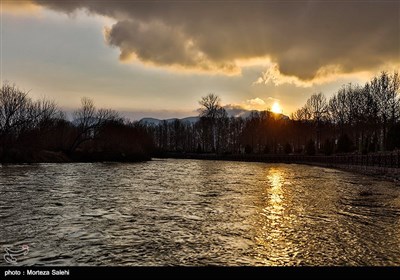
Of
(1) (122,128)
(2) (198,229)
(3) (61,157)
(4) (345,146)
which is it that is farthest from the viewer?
(1) (122,128)

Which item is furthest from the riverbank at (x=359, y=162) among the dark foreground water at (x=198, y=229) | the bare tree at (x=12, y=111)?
the bare tree at (x=12, y=111)

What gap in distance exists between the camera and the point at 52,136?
2862 inches

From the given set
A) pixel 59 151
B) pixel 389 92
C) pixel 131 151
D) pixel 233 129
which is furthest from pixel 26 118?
pixel 233 129

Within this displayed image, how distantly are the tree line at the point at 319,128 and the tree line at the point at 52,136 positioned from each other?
44039 millimetres

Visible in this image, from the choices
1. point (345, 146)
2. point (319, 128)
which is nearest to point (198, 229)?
point (345, 146)

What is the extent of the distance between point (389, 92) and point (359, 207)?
190ft

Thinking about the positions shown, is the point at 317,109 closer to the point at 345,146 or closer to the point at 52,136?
the point at 345,146

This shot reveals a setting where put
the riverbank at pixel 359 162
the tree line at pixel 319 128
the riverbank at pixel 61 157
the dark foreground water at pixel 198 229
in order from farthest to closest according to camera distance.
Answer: the tree line at pixel 319 128 < the riverbank at pixel 61 157 < the riverbank at pixel 359 162 < the dark foreground water at pixel 198 229

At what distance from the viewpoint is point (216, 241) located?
1056 cm

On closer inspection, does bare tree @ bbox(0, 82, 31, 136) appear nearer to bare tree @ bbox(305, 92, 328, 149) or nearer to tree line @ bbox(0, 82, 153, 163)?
tree line @ bbox(0, 82, 153, 163)

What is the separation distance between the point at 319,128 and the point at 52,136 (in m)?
66.4

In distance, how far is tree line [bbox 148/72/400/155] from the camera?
220 feet

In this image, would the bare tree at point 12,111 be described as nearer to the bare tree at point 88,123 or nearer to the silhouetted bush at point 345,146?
the bare tree at point 88,123

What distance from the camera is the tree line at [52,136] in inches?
2206
